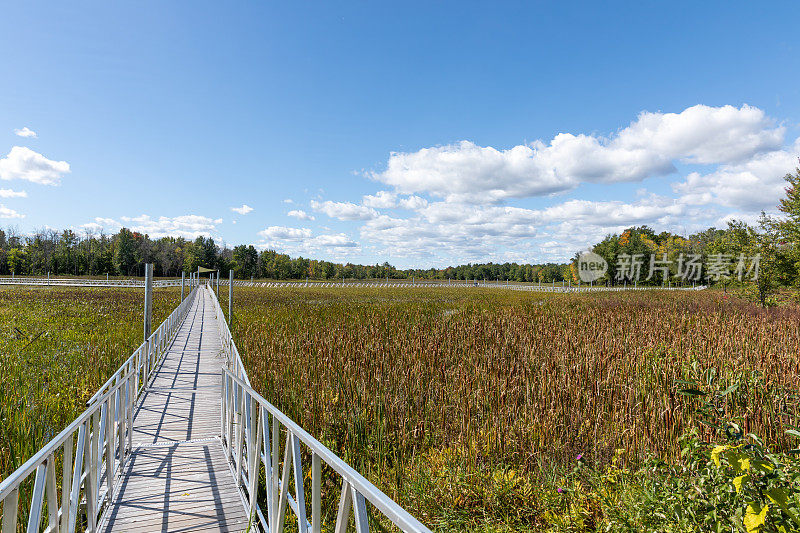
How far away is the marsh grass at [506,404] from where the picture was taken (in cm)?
398

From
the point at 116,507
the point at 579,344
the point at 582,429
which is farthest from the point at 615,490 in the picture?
the point at 579,344

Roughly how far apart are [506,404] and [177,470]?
14.2 ft

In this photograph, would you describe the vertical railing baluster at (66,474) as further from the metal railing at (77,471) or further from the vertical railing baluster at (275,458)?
the vertical railing baluster at (275,458)

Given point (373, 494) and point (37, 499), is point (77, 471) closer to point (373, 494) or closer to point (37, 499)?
point (37, 499)

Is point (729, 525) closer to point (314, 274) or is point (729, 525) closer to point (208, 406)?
point (208, 406)

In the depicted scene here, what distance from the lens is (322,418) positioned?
5.75 m

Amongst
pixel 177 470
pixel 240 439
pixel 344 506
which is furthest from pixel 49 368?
pixel 344 506

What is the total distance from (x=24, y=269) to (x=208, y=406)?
96.3 meters

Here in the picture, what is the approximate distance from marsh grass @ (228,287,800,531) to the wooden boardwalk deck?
46.0 inches

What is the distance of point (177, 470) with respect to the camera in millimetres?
4520

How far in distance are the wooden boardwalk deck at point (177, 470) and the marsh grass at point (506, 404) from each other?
3.84 ft

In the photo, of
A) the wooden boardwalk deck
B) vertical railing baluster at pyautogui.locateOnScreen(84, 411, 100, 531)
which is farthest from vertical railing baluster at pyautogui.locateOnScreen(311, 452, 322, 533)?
vertical railing baluster at pyautogui.locateOnScreen(84, 411, 100, 531)

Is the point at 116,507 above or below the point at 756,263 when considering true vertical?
below

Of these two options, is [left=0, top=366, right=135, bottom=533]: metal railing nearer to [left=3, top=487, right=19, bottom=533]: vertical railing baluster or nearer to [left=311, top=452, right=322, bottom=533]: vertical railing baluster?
[left=3, top=487, right=19, bottom=533]: vertical railing baluster
